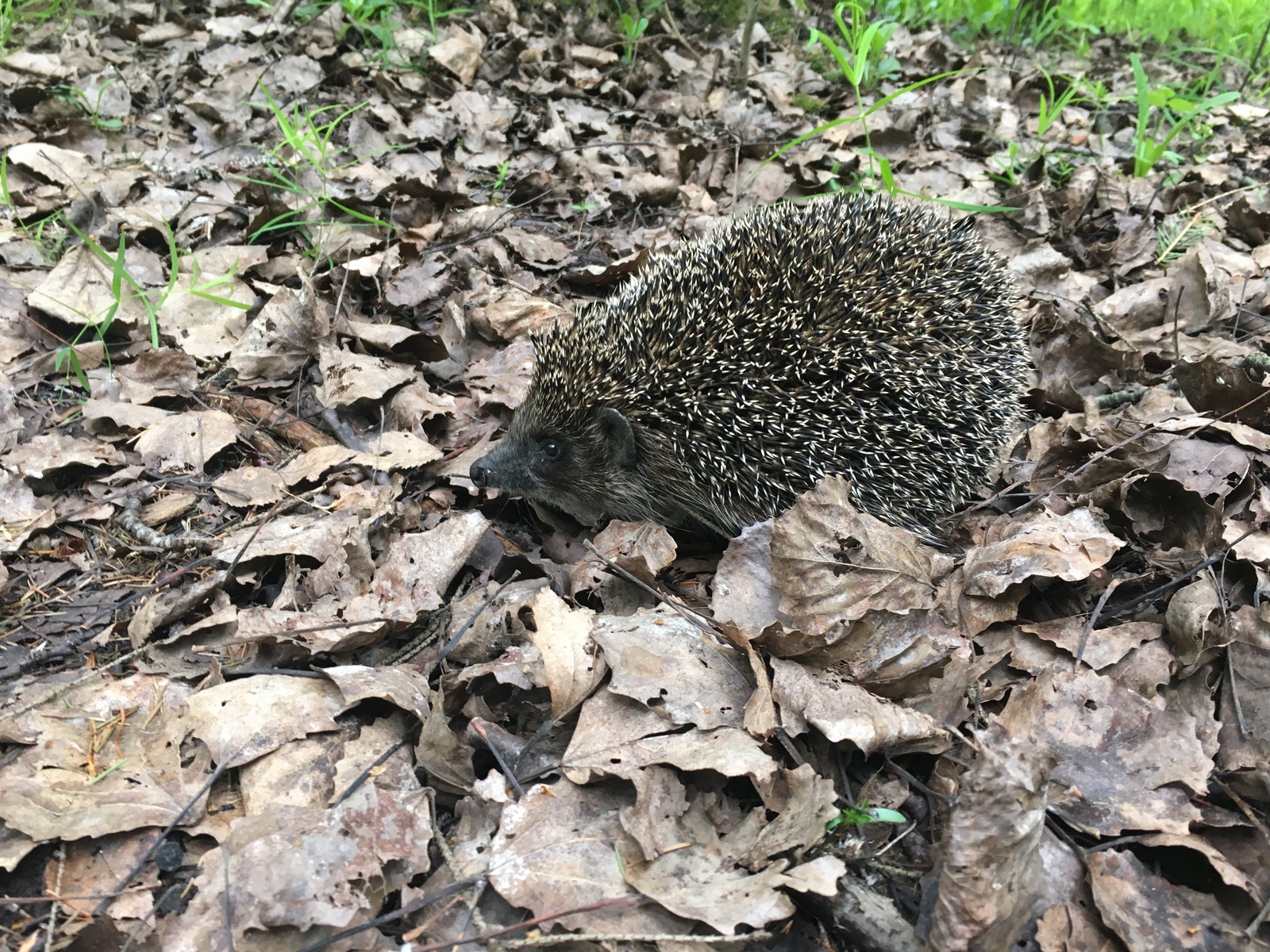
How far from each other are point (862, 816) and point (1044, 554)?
1.52 metres

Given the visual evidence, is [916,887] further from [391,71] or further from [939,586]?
[391,71]

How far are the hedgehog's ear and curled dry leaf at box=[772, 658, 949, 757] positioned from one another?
181cm

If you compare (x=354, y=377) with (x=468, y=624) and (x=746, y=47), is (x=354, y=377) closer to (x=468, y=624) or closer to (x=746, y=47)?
(x=468, y=624)

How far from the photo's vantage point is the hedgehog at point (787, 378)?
391 centimetres

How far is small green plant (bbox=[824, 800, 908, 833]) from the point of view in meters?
2.53

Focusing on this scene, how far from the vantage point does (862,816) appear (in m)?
2.54

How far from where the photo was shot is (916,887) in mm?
2432

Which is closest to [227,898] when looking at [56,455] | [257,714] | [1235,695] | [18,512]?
[257,714]

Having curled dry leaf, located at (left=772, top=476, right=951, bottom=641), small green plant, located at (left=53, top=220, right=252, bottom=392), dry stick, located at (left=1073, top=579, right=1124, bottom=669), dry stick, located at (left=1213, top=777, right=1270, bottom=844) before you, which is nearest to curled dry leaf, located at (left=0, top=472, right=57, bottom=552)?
small green plant, located at (left=53, top=220, right=252, bottom=392)

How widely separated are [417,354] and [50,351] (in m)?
2.15

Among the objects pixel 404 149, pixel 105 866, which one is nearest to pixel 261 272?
pixel 404 149

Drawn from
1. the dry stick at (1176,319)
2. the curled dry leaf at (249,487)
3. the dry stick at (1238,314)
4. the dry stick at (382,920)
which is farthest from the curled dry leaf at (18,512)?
the dry stick at (1238,314)

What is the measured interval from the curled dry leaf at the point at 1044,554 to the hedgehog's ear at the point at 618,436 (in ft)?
5.97

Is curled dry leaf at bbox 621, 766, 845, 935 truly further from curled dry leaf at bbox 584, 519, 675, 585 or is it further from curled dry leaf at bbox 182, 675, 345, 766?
curled dry leaf at bbox 182, 675, 345, 766
